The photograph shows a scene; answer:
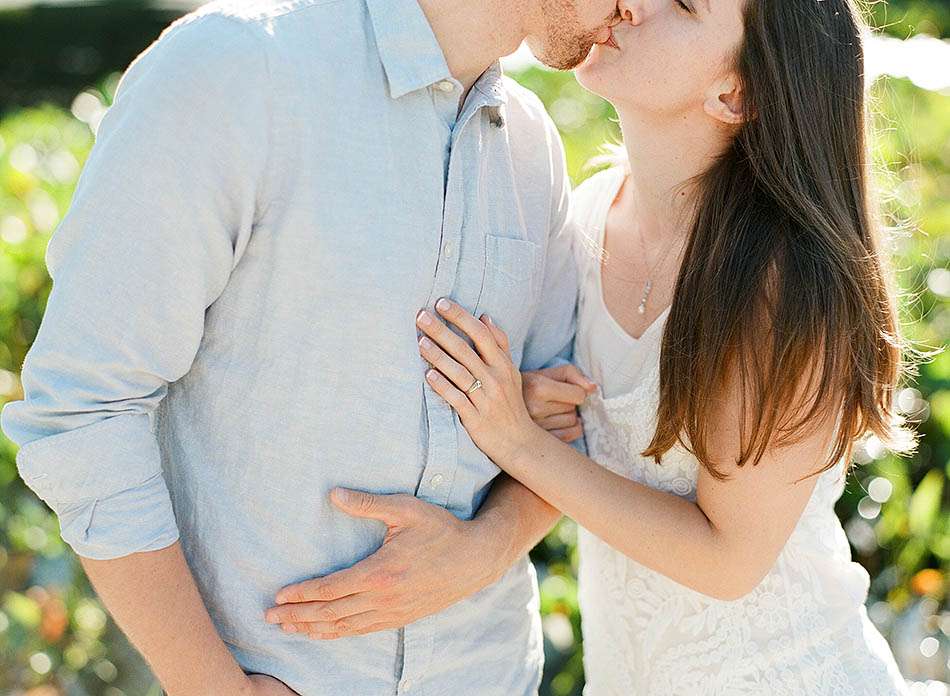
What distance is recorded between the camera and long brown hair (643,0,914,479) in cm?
236

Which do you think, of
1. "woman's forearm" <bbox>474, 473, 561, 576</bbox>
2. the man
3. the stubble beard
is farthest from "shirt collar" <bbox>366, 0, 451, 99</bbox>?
"woman's forearm" <bbox>474, 473, 561, 576</bbox>

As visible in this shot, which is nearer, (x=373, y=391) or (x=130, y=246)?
(x=130, y=246)

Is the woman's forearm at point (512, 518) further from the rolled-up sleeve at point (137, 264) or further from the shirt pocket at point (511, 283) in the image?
the rolled-up sleeve at point (137, 264)

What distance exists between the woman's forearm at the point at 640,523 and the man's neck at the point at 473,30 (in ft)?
2.52

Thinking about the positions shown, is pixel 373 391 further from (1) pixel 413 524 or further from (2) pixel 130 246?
(2) pixel 130 246

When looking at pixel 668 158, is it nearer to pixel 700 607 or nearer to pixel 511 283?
pixel 511 283

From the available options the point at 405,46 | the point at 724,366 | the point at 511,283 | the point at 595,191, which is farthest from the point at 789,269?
the point at 405,46

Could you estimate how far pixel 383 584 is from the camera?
85.7 inches

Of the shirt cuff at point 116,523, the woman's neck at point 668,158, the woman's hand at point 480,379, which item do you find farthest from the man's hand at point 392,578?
the woman's neck at point 668,158

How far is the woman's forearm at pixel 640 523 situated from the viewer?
2.49m

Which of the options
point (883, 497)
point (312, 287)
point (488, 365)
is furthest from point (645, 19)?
point (883, 497)

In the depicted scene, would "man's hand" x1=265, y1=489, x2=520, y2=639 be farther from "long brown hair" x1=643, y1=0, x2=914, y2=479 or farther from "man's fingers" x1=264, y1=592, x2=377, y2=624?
"long brown hair" x1=643, y1=0, x2=914, y2=479

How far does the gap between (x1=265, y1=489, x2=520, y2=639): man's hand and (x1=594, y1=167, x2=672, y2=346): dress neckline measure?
2.17 feet

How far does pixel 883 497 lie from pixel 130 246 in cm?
274
